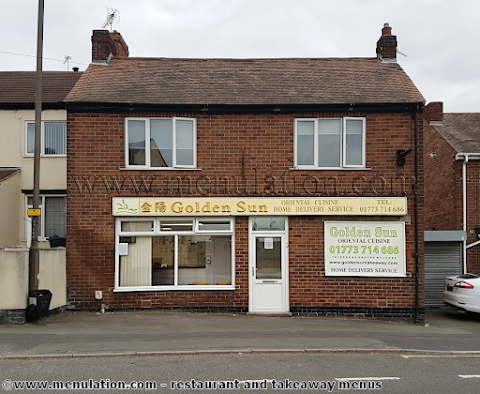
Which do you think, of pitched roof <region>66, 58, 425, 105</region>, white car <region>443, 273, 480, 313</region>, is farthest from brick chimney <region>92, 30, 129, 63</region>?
Result: white car <region>443, 273, 480, 313</region>

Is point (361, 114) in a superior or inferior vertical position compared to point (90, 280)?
superior

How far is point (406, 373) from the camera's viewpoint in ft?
23.9

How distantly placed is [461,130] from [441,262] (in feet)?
20.4

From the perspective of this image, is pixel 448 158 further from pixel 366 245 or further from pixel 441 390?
pixel 441 390

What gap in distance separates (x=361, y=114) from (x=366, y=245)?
337cm

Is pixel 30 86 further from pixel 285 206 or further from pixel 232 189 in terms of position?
pixel 285 206

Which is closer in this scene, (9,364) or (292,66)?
(9,364)

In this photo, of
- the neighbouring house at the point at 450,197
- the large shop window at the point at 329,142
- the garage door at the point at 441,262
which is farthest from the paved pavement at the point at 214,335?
the large shop window at the point at 329,142

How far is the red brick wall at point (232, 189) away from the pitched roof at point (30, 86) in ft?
17.0

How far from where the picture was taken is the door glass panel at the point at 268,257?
40.0 ft

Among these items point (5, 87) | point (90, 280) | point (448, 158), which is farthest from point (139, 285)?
point (448, 158)

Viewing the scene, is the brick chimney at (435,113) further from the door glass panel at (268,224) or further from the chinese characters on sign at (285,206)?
the door glass panel at (268,224)

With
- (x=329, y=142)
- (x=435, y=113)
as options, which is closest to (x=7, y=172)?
(x=329, y=142)

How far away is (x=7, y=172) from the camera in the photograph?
50.9 ft
